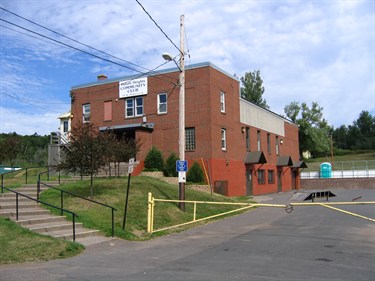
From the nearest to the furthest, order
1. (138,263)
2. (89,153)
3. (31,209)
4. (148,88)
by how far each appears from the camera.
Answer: (138,263), (31,209), (89,153), (148,88)

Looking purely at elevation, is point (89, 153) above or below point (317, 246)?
above

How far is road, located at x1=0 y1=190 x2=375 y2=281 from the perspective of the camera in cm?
798

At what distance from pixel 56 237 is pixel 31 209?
3568 mm

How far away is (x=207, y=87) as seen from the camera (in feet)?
97.9

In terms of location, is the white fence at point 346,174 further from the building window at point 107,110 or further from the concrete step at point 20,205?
the concrete step at point 20,205

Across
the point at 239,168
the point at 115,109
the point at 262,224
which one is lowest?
the point at 262,224

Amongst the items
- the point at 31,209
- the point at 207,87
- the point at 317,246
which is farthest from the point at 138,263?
the point at 207,87

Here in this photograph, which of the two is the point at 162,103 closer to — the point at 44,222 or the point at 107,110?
the point at 107,110

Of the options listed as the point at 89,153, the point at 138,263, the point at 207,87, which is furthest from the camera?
the point at 207,87

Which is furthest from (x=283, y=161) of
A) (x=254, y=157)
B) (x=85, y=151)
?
(x=85, y=151)

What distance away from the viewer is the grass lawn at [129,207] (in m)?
14.1

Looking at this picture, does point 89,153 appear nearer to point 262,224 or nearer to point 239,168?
point 262,224

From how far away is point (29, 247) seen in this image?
10438 millimetres

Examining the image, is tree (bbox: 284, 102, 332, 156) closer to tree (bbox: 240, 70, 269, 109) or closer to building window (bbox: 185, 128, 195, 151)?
tree (bbox: 240, 70, 269, 109)
